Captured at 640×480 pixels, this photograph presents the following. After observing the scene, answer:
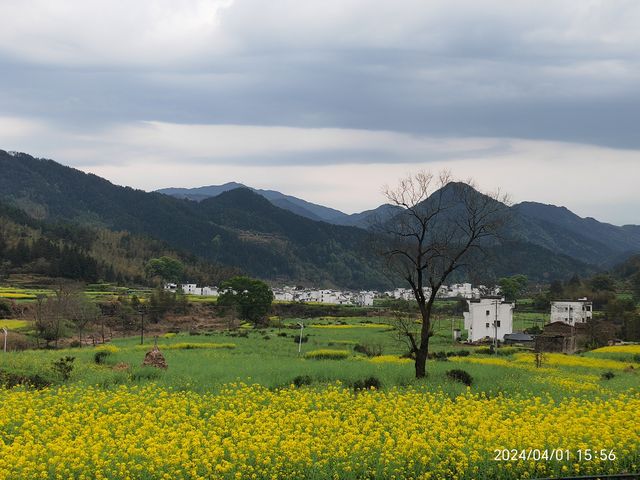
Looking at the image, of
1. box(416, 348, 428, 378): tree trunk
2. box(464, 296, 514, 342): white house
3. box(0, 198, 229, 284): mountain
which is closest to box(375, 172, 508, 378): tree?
box(416, 348, 428, 378): tree trunk

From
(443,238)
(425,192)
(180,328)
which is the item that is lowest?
(180,328)

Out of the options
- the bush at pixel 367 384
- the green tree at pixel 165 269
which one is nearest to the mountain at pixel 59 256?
the green tree at pixel 165 269

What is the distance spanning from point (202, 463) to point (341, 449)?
3037mm

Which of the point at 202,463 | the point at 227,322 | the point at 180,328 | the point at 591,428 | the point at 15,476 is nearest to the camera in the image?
the point at 15,476

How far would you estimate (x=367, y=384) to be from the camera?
84.9 ft

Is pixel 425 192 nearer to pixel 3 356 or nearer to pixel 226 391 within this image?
pixel 226 391

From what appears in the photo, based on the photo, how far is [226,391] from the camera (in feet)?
75.9

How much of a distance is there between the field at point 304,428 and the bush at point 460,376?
376mm

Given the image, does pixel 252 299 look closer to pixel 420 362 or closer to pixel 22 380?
pixel 22 380

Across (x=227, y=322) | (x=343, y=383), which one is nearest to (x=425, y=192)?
(x=343, y=383)

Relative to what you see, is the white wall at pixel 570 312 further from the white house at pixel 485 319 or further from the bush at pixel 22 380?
the bush at pixel 22 380

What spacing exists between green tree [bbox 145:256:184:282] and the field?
158 meters

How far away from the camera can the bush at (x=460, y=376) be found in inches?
1076

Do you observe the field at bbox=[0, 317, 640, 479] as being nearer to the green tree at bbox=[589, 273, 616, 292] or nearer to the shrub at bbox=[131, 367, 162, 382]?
the shrub at bbox=[131, 367, 162, 382]
